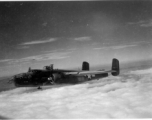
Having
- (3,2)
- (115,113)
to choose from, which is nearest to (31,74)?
(3,2)

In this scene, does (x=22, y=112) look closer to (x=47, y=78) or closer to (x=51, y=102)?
(x=51, y=102)

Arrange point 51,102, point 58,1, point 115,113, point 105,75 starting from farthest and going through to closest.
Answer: point 105,75, point 58,1, point 51,102, point 115,113

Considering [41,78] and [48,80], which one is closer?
[41,78]

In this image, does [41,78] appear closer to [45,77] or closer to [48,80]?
[45,77]

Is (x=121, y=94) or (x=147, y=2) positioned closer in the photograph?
(x=121, y=94)

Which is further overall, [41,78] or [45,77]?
[45,77]

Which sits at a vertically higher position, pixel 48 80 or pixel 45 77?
pixel 45 77

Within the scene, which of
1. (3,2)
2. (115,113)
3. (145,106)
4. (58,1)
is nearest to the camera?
(115,113)

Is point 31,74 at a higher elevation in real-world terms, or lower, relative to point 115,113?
higher

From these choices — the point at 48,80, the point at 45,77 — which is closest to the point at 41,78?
the point at 45,77

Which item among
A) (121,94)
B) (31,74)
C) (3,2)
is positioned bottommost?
(121,94)

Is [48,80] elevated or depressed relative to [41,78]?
depressed
